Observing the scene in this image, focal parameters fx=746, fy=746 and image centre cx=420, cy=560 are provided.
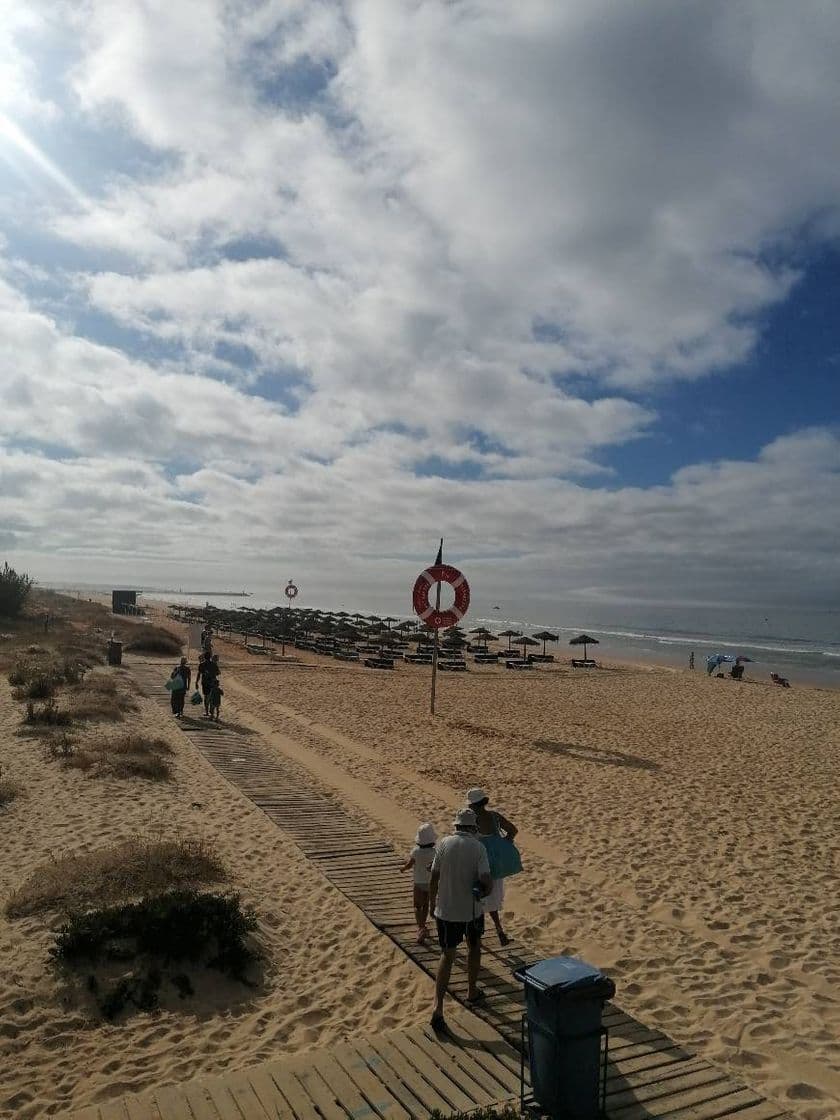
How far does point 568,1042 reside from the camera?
3955mm

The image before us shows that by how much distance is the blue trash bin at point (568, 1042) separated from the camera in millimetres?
3949

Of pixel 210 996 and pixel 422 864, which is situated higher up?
pixel 422 864

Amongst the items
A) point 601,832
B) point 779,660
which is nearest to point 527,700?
point 601,832

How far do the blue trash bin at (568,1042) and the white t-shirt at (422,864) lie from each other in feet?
7.16

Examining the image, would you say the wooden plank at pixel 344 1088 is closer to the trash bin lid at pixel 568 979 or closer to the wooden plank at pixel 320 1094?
the wooden plank at pixel 320 1094

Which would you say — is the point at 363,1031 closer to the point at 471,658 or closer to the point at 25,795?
the point at 25,795

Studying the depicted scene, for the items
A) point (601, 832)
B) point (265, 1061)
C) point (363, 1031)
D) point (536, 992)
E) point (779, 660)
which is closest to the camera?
point (536, 992)

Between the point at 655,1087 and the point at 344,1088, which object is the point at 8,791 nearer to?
the point at 344,1088

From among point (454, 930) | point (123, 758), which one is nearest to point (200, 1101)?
point (454, 930)

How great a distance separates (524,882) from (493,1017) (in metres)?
3.08

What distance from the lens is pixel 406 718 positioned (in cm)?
1900

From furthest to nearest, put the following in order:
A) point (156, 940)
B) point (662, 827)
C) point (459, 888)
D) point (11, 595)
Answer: point (11, 595), point (662, 827), point (156, 940), point (459, 888)

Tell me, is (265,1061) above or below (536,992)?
below

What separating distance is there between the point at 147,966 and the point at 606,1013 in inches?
134
